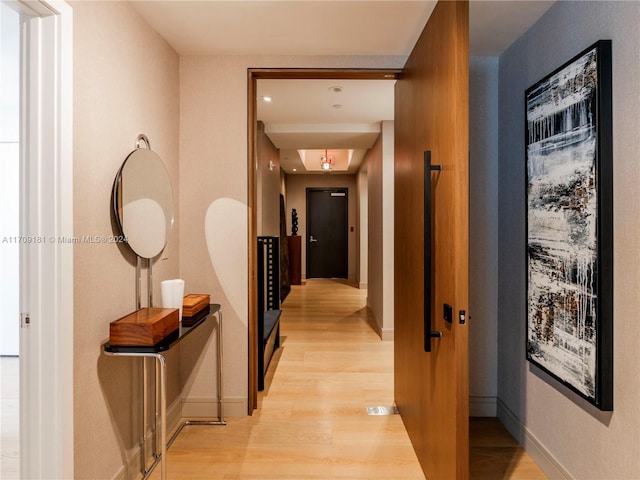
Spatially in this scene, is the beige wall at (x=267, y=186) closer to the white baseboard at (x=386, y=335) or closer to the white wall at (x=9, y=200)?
the white baseboard at (x=386, y=335)

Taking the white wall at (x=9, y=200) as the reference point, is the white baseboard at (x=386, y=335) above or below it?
below

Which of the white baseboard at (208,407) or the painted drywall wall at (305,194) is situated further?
the painted drywall wall at (305,194)

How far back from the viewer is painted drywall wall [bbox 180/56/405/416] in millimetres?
2621

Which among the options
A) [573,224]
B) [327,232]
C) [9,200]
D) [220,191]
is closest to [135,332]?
[220,191]

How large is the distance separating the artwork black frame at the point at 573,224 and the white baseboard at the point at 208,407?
1822 mm

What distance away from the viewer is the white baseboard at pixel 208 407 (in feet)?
8.73

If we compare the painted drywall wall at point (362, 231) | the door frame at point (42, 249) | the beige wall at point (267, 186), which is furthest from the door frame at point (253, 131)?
the painted drywall wall at point (362, 231)

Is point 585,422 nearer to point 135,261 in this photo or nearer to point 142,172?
point 135,261

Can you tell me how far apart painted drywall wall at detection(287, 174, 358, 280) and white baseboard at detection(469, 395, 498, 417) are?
6.62 meters

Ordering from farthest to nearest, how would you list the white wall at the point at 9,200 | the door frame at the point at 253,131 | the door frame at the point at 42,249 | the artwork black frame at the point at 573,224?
the white wall at the point at 9,200, the door frame at the point at 253,131, the artwork black frame at the point at 573,224, the door frame at the point at 42,249

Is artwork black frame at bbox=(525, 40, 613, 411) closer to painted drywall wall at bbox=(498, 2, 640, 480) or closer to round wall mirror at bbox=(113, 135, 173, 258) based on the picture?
painted drywall wall at bbox=(498, 2, 640, 480)

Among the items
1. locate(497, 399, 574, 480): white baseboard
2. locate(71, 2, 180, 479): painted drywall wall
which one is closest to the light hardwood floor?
locate(497, 399, 574, 480): white baseboard

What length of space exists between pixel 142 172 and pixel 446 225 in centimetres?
152

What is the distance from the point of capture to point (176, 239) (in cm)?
260
